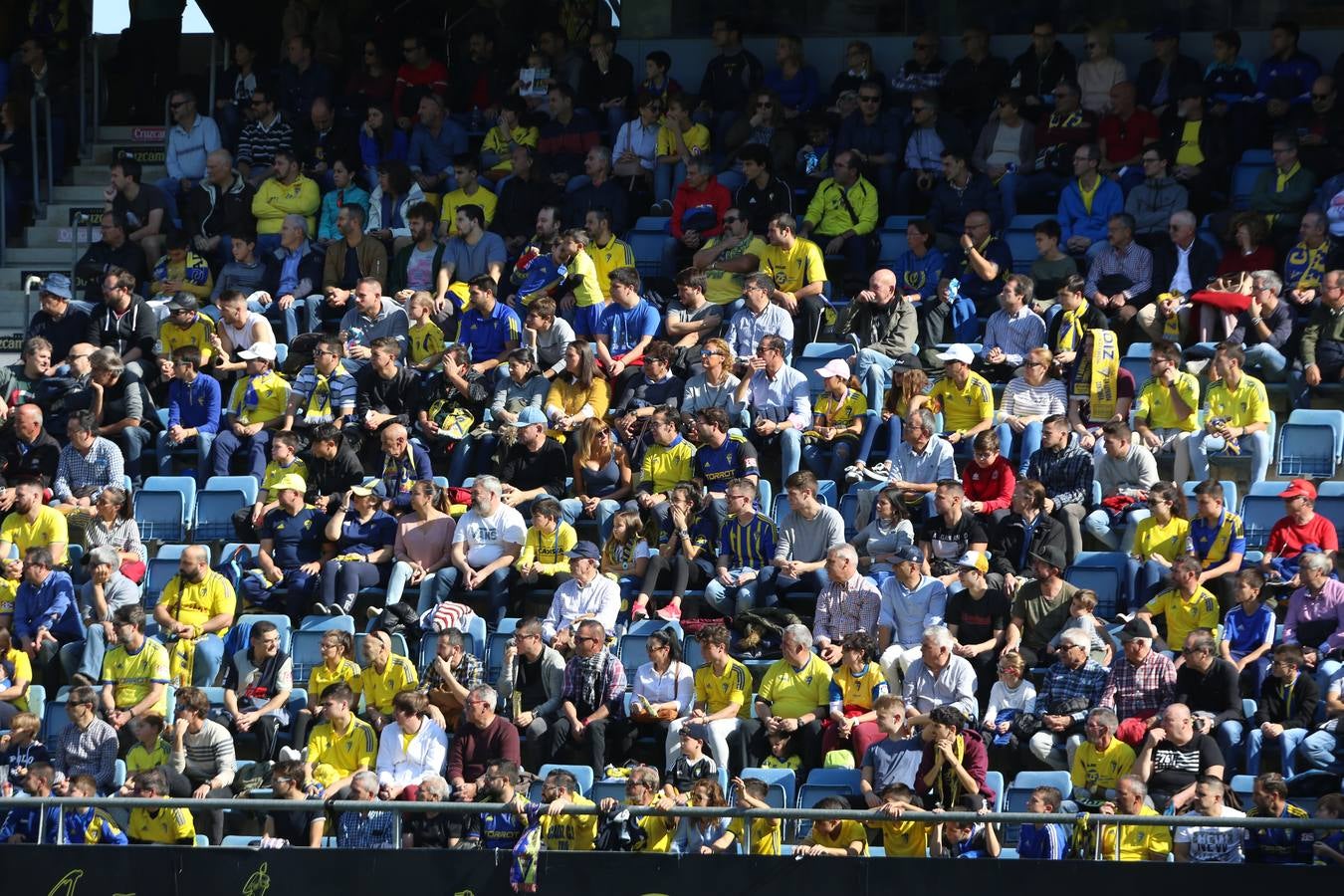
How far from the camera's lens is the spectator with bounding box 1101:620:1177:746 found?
1226cm

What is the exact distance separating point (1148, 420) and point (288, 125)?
8.34 meters

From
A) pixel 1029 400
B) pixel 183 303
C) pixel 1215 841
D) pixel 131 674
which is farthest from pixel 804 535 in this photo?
pixel 183 303

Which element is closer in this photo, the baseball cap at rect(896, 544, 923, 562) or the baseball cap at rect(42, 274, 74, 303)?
the baseball cap at rect(896, 544, 923, 562)

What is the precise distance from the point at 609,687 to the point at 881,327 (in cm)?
387

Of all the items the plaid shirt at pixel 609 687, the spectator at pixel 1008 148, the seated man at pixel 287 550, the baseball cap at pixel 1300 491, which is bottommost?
the plaid shirt at pixel 609 687

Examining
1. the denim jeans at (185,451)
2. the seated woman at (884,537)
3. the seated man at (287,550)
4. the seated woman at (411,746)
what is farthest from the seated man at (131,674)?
the seated woman at (884,537)

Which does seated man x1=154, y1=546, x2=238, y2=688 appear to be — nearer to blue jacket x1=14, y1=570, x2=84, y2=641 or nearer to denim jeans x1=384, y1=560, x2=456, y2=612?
blue jacket x1=14, y1=570, x2=84, y2=641

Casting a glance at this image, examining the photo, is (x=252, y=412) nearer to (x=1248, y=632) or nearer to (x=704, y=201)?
(x=704, y=201)

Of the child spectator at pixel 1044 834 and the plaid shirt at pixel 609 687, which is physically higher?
the plaid shirt at pixel 609 687

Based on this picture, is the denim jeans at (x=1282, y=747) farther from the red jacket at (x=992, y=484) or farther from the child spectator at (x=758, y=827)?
the child spectator at (x=758, y=827)

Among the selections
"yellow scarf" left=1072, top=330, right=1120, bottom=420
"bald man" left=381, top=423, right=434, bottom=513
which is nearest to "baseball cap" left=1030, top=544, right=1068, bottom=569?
→ "yellow scarf" left=1072, top=330, right=1120, bottom=420

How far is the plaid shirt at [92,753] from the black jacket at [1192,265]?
7794 millimetres

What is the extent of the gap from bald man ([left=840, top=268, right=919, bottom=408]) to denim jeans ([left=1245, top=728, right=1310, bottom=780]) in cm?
420

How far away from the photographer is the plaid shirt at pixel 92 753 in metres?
13.1
